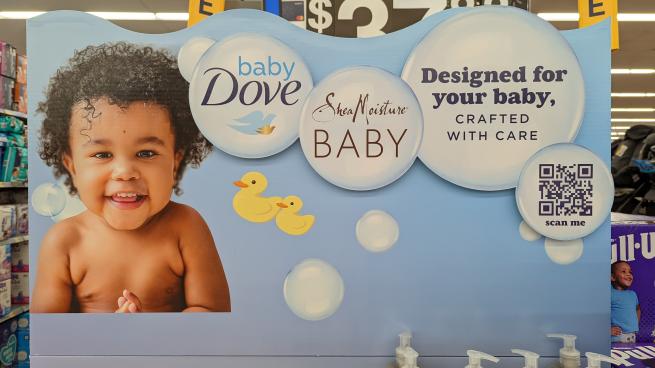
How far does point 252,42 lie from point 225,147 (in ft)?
0.87

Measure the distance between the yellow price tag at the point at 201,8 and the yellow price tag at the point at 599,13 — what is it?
996 mm

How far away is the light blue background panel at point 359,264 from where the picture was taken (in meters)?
1.21

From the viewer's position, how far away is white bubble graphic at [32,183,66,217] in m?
1.24

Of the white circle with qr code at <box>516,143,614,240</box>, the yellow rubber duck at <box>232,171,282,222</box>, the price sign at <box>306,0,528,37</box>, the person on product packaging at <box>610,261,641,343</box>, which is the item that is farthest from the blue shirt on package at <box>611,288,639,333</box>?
the yellow rubber duck at <box>232,171,282,222</box>

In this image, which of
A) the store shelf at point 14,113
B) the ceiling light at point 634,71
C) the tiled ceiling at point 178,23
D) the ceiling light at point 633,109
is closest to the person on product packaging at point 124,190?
the store shelf at point 14,113

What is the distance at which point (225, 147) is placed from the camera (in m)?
1.22

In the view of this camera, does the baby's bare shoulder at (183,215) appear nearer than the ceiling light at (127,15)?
Yes

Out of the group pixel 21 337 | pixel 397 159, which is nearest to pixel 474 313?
pixel 397 159

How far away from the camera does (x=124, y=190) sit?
123 cm

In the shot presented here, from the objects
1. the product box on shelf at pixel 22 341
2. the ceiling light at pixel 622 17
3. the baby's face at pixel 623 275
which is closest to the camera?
the baby's face at pixel 623 275

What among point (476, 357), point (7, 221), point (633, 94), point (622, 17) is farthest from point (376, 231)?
point (633, 94)

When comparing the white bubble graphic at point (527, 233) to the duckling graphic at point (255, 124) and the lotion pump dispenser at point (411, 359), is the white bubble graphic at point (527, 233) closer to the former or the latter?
the lotion pump dispenser at point (411, 359)

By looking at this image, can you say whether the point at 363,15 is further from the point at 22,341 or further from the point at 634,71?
the point at 634,71

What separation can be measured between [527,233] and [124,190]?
984mm
